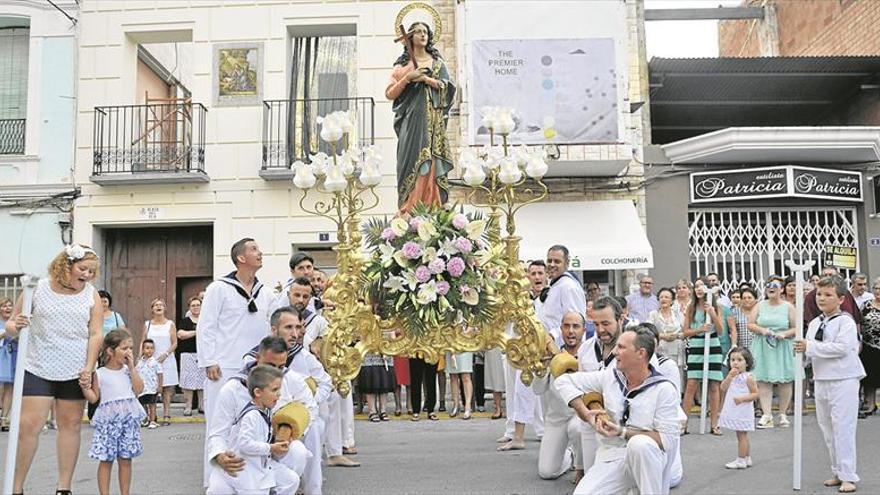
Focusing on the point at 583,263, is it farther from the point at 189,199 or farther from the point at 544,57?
the point at 189,199

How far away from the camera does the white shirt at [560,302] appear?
7.17 metres

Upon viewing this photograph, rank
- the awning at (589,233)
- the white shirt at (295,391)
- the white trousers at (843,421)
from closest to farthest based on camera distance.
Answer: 1. the white shirt at (295,391)
2. the white trousers at (843,421)
3. the awning at (589,233)

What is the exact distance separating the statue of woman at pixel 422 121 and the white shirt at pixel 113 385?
301cm

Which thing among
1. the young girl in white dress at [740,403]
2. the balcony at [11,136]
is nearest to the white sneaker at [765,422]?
the young girl in white dress at [740,403]

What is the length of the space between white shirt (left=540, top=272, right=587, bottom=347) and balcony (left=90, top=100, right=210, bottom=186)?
29.8 ft

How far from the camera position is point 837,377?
6445mm

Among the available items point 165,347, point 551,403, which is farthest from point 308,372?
point 165,347

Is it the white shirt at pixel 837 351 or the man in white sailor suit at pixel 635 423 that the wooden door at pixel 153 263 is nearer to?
the white shirt at pixel 837 351

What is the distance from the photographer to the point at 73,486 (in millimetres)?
6746

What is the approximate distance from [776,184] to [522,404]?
8.99 meters

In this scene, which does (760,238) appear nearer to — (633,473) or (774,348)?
(774,348)

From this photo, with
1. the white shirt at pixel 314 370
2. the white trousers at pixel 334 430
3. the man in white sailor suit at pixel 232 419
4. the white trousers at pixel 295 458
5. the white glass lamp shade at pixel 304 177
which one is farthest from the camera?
the white trousers at pixel 334 430

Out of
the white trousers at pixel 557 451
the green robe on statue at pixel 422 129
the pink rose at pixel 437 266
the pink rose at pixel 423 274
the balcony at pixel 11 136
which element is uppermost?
the balcony at pixel 11 136

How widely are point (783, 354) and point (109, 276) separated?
38.1 feet
